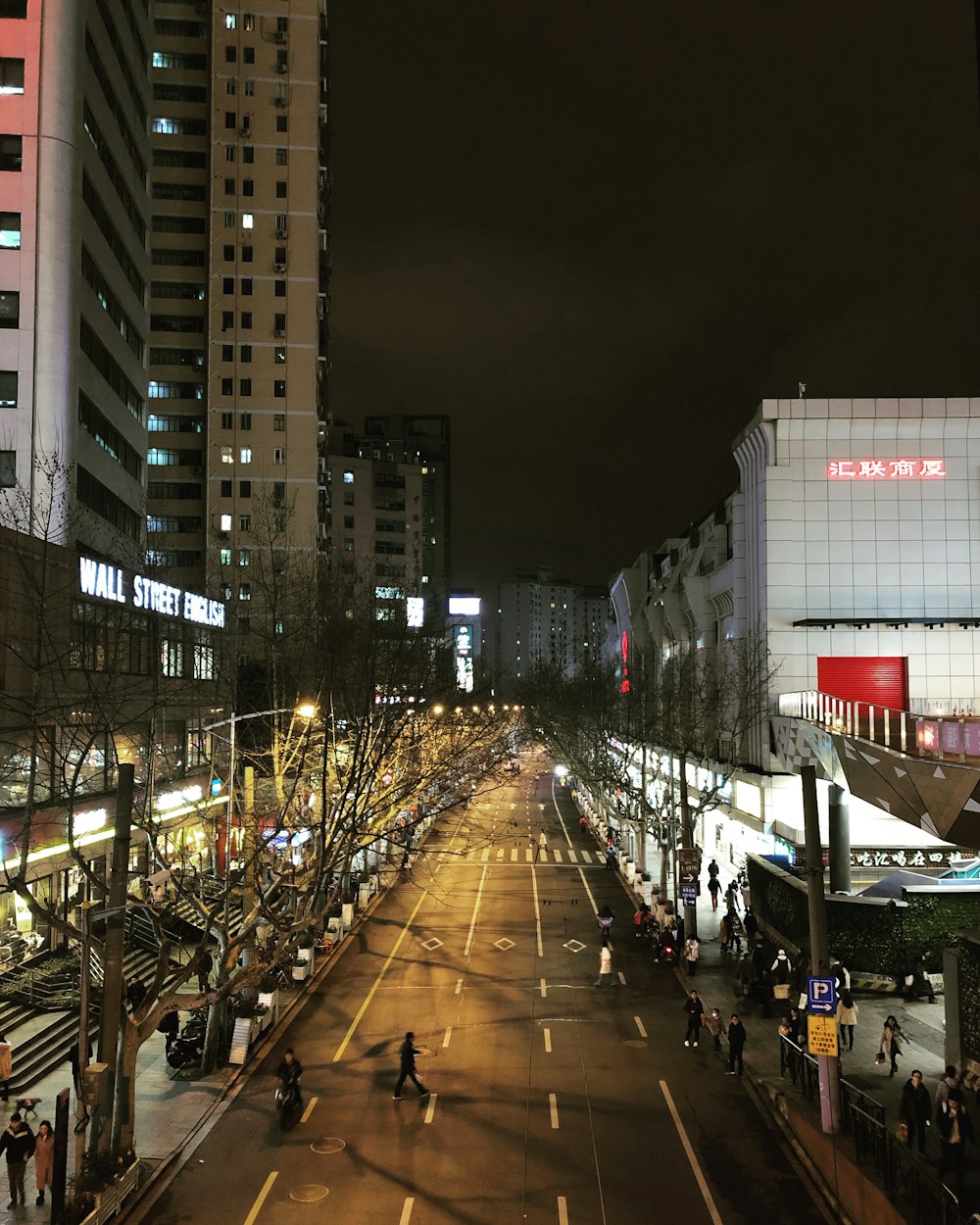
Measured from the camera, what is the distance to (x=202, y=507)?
76688 mm

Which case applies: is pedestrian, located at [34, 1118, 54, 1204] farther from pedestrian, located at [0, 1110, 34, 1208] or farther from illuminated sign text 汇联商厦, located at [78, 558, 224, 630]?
illuminated sign text 汇联商厦, located at [78, 558, 224, 630]

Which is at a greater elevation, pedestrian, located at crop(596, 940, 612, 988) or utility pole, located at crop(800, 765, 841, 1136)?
utility pole, located at crop(800, 765, 841, 1136)

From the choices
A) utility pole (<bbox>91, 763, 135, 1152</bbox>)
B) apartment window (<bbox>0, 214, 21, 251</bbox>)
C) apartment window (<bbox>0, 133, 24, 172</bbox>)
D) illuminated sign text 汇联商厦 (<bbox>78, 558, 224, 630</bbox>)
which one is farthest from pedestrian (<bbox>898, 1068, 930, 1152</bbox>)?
apartment window (<bbox>0, 133, 24, 172</bbox>)

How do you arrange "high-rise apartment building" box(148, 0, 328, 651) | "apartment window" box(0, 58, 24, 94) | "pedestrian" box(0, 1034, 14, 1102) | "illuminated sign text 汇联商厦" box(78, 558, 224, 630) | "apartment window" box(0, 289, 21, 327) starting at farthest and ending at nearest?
"high-rise apartment building" box(148, 0, 328, 651), "apartment window" box(0, 58, 24, 94), "apartment window" box(0, 289, 21, 327), "illuminated sign text 汇联商厦" box(78, 558, 224, 630), "pedestrian" box(0, 1034, 14, 1102)

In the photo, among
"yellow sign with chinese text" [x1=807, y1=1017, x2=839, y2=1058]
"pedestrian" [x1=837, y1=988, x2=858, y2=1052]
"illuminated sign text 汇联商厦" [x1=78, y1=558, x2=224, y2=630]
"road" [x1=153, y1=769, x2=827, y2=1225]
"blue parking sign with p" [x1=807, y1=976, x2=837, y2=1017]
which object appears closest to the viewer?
"road" [x1=153, y1=769, x2=827, y2=1225]

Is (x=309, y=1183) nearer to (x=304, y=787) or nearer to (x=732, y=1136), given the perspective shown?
(x=732, y=1136)

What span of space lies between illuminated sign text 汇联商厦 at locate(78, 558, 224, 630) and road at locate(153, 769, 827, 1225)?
42.7 feet

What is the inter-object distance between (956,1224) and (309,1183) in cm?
893

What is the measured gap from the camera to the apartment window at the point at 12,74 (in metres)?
34.4

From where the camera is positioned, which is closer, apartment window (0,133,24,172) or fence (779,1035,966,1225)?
fence (779,1035,966,1225)

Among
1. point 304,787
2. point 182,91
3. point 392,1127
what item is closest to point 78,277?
point 304,787

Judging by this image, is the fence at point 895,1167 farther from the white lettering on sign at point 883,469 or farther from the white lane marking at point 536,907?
the white lettering on sign at point 883,469

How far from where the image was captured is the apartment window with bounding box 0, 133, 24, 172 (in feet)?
112

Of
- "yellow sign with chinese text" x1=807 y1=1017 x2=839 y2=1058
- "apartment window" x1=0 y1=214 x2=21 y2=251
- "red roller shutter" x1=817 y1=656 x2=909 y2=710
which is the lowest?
"yellow sign with chinese text" x1=807 y1=1017 x2=839 y2=1058
